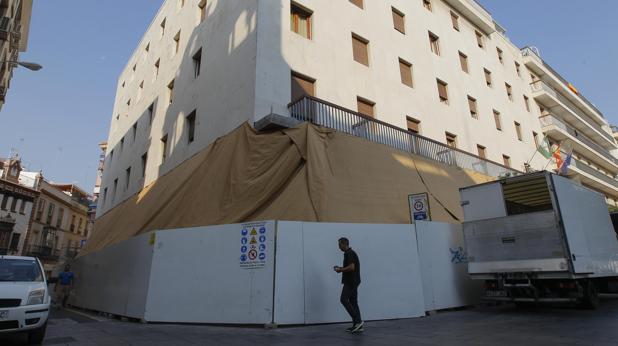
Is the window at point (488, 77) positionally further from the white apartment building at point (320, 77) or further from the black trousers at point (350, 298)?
the black trousers at point (350, 298)

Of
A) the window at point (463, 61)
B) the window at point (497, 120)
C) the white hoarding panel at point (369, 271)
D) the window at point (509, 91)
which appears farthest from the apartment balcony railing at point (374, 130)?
the window at point (509, 91)

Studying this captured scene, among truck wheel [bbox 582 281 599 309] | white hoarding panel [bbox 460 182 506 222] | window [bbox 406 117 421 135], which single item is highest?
window [bbox 406 117 421 135]

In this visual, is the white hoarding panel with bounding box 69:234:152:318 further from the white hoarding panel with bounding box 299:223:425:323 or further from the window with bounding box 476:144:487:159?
the window with bounding box 476:144:487:159

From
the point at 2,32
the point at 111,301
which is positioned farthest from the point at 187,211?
the point at 2,32

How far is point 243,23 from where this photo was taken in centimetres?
1304

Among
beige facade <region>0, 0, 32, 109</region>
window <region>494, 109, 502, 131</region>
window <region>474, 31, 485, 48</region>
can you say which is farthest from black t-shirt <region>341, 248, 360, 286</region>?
window <region>474, 31, 485, 48</region>

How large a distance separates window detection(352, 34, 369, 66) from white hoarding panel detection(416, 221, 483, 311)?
26.8 feet

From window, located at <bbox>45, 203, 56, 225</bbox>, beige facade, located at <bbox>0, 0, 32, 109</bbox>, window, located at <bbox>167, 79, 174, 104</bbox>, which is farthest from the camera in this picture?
window, located at <bbox>45, 203, 56, 225</bbox>

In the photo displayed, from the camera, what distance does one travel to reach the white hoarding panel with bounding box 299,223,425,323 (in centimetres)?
756

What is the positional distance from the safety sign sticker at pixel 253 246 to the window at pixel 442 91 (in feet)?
47.0

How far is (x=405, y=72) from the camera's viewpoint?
1728 cm

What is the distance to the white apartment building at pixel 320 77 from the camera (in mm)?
12633

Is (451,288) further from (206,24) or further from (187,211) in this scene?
(206,24)

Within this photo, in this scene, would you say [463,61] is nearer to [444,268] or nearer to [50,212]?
[444,268]
